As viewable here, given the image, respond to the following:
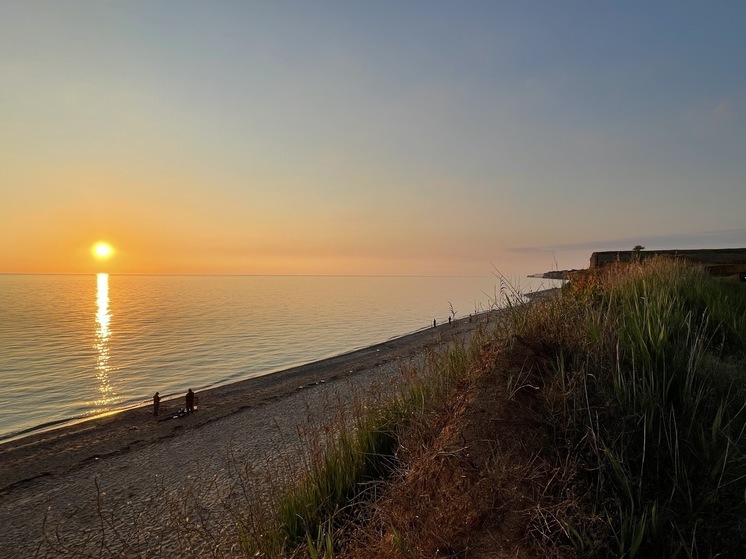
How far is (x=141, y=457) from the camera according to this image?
1145 cm

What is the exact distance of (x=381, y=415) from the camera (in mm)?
5750

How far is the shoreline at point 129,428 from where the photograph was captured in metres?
11.4

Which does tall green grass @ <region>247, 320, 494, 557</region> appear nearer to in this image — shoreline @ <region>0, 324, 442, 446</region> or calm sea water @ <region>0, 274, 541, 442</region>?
calm sea water @ <region>0, 274, 541, 442</region>

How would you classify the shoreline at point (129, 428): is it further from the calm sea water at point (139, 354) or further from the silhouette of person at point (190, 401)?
the calm sea water at point (139, 354)

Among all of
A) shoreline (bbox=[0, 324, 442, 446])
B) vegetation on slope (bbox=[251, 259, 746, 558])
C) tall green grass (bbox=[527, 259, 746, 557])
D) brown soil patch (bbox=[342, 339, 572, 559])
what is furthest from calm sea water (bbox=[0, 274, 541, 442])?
brown soil patch (bbox=[342, 339, 572, 559])

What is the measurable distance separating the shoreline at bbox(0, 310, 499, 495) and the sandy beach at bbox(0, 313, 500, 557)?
37 mm

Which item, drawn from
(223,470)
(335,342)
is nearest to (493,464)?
(223,470)

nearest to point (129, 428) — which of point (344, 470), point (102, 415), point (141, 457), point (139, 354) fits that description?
point (102, 415)

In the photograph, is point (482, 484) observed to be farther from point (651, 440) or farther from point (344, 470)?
point (344, 470)

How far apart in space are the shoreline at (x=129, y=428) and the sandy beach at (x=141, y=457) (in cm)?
4

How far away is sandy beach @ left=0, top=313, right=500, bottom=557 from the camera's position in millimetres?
7422

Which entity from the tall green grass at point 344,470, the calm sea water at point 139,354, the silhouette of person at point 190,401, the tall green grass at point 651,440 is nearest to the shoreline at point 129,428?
the silhouette of person at point 190,401

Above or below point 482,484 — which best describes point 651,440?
above

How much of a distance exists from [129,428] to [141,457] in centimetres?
378
